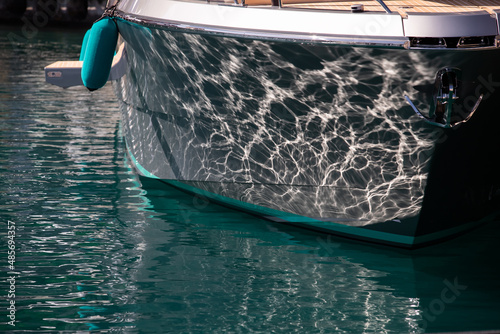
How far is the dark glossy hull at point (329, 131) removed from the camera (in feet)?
11.8

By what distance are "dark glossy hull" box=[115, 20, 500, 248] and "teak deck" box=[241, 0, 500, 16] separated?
12.6 inches

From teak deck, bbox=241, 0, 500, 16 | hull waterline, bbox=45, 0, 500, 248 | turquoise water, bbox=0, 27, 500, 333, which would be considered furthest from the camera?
teak deck, bbox=241, 0, 500, 16

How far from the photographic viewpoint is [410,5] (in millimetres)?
4117

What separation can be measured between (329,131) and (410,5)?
915mm

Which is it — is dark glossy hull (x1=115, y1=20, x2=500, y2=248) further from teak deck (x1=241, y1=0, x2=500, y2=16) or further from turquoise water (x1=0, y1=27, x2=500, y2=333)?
teak deck (x1=241, y1=0, x2=500, y2=16)

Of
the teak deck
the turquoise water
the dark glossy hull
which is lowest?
the turquoise water

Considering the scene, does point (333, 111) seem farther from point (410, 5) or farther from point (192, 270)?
point (192, 270)

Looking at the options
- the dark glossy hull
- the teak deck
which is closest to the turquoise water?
the dark glossy hull

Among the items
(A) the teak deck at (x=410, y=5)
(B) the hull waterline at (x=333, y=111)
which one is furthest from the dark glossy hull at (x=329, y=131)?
(A) the teak deck at (x=410, y=5)

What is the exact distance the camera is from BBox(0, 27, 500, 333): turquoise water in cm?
316

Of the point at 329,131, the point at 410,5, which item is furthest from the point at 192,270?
the point at 410,5

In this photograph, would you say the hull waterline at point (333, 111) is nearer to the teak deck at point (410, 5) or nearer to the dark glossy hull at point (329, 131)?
the dark glossy hull at point (329, 131)

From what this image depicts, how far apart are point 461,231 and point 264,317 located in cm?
161

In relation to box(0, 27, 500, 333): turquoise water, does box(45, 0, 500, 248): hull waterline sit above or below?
above
